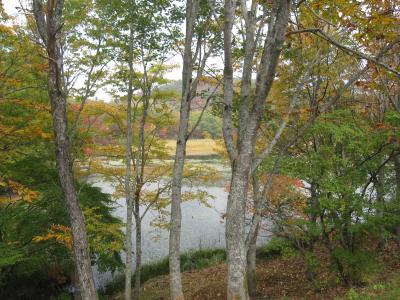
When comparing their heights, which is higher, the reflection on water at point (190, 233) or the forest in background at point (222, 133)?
the forest in background at point (222, 133)

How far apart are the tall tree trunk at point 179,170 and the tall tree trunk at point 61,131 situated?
115 inches

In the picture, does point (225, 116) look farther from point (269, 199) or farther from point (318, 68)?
point (269, 199)

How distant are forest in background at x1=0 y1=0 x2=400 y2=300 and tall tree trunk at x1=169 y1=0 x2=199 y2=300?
0.03 metres

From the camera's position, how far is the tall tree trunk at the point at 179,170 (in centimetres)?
918

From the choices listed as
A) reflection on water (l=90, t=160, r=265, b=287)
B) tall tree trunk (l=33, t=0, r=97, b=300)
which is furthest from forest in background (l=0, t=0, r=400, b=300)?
reflection on water (l=90, t=160, r=265, b=287)

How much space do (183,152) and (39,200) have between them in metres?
5.28

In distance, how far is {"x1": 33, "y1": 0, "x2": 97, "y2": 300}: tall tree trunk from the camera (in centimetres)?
584

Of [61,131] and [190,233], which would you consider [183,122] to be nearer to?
[61,131]

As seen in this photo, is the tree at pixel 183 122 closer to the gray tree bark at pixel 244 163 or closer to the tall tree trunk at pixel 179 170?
the tall tree trunk at pixel 179 170

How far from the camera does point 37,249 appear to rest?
11.4m

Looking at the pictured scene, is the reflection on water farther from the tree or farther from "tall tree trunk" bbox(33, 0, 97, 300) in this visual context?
"tall tree trunk" bbox(33, 0, 97, 300)

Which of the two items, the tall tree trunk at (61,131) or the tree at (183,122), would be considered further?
the tree at (183,122)

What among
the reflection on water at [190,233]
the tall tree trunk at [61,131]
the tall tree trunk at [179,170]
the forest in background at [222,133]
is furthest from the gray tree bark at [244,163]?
the reflection on water at [190,233]

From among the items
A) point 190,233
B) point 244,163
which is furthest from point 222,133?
point 190,233
